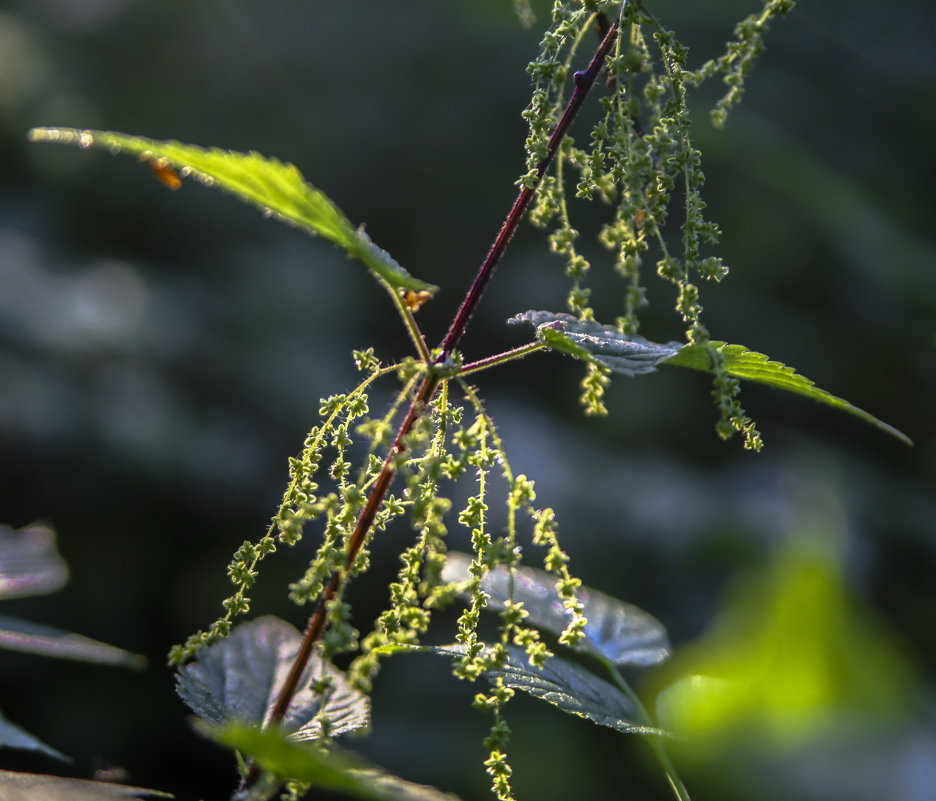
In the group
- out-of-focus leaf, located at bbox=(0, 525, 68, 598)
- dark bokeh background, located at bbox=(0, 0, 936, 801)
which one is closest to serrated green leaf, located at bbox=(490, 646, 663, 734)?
out-of-focus leaf, located at bbox=(0, 525, 68, 598)

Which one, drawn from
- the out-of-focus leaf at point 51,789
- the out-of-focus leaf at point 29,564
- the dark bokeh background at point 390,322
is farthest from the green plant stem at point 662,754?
the dark bokeh background at point 390,322

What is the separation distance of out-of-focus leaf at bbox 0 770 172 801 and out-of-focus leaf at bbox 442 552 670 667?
770 millimetres

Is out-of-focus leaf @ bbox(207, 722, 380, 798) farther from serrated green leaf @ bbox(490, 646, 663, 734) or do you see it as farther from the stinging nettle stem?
serrated green leaf @ bbox(490, 646, 663, 734)

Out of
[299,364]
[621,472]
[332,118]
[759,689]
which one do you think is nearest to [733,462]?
[621,472]

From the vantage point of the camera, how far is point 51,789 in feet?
2.88

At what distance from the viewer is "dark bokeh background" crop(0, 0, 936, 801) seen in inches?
159

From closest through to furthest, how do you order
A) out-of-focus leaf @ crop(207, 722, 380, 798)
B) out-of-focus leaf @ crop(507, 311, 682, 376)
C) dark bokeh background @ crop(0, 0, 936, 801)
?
out-of-focus leaf @ crop(207, 722, 380, 798)
out-of-focus leaf @ crop(507, 311, 682, 376)
dark bokeh background @ crop(0, 0, 936, 801)

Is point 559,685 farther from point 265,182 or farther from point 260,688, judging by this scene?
point 265,182

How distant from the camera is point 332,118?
6.39m

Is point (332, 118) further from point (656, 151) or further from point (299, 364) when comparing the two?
point (656, 151)

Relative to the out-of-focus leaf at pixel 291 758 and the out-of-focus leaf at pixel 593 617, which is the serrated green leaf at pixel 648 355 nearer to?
the out-of-focus leaf at pixel 291 758

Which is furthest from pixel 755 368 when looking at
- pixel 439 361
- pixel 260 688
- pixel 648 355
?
pixel 260 688

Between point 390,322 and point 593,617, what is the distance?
4.03 metres

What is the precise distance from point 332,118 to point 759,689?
6608 mm
